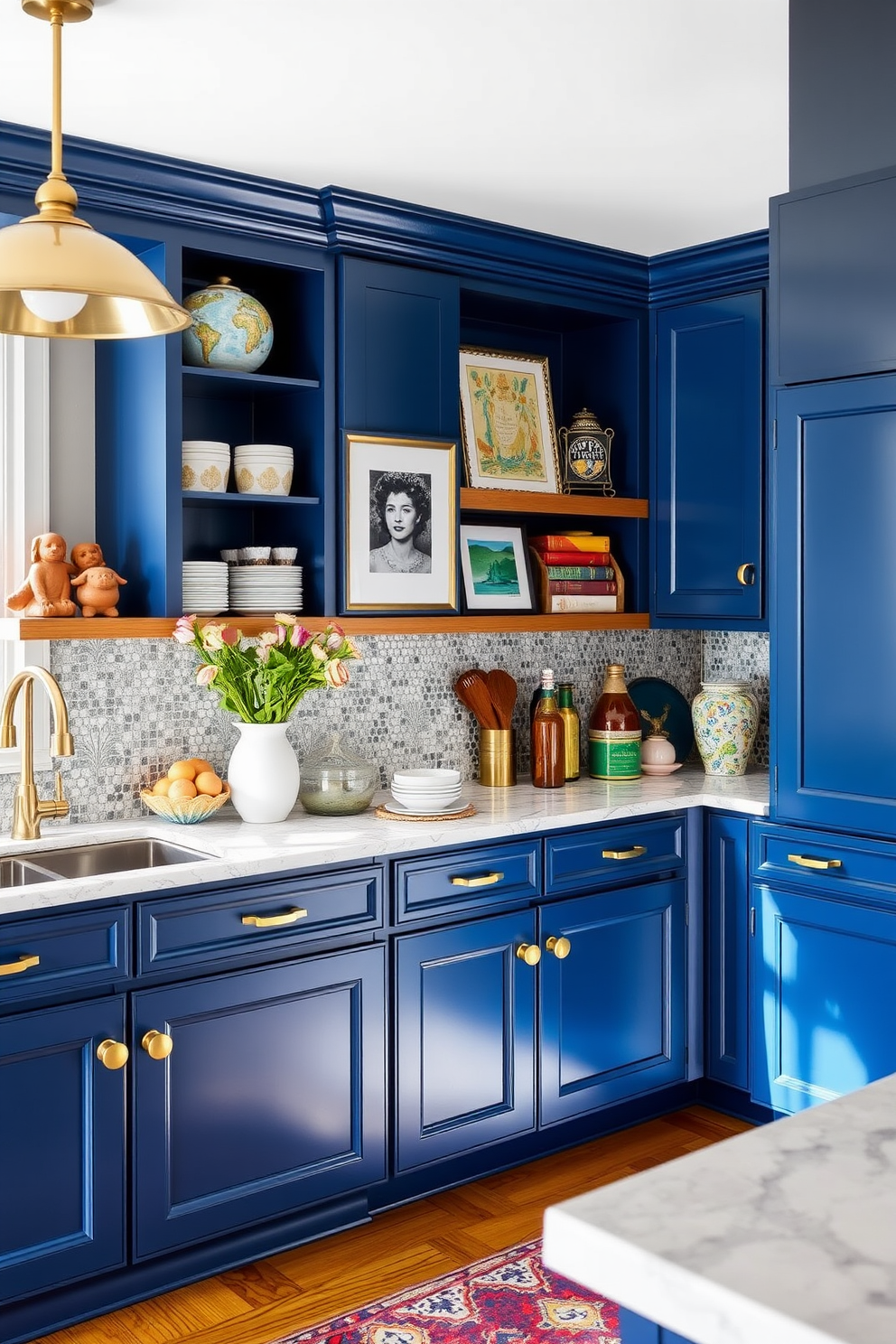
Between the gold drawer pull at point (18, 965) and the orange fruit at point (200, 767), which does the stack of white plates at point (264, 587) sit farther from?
the gold drawer pull at point (18, 965)

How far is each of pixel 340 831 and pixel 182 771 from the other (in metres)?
0.41

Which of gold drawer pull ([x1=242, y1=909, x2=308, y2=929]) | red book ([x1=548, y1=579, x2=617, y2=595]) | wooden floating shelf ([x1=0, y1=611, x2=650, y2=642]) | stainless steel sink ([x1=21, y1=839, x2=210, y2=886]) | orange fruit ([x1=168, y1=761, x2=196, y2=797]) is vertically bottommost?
gold drawer pull ([x1=242, y1=909, x2=308, y2=929])

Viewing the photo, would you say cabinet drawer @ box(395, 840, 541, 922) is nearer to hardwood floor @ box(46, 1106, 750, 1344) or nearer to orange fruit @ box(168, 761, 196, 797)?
orange fruit @ box(168, 761, 196, 797)

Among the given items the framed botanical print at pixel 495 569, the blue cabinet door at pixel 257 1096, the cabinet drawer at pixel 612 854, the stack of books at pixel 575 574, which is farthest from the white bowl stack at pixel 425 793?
the stack of books at pixel 575 574

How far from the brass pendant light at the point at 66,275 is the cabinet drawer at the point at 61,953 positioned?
1137 mm

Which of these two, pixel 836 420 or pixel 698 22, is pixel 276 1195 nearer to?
pixel 836 420

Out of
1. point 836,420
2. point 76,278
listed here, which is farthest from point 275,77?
point 836,420

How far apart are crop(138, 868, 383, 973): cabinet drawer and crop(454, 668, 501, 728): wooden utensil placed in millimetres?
963

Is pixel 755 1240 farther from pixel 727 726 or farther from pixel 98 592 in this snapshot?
pixel 727 726

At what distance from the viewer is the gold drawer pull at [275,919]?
2.81m

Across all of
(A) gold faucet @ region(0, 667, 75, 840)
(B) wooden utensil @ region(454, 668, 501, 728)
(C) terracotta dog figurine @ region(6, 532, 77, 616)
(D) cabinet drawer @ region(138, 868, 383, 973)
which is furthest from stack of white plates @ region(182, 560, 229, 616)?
(B) wooden utensil @ region(454, 668, 501, 728)

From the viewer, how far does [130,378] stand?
3248 mm

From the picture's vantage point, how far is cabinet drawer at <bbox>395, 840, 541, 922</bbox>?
3.10 metres

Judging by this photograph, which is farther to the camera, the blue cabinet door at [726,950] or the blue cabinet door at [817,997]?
the blue cabinet door at [726,950]
